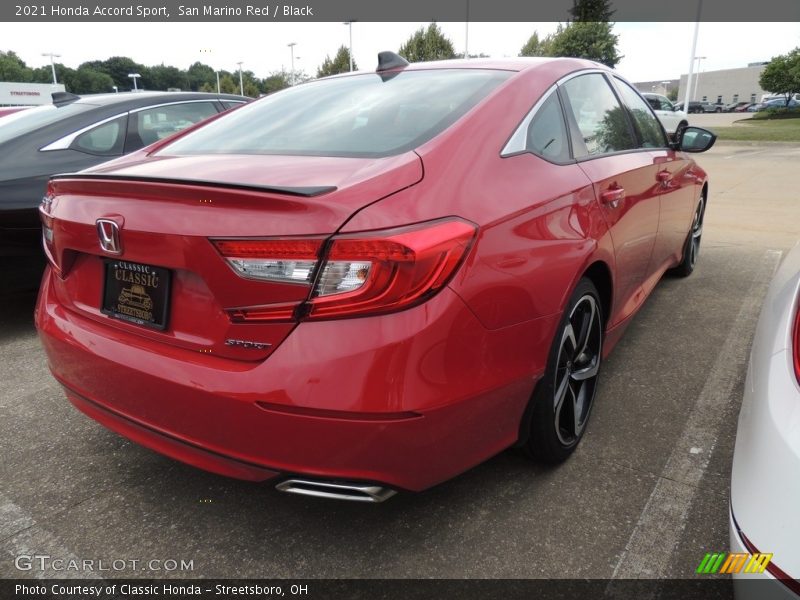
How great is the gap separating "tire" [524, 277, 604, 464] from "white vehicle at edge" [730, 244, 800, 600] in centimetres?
65

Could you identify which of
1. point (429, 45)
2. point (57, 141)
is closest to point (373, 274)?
point (57, 141)

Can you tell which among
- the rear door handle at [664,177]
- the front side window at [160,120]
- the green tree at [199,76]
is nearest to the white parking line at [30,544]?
the front side window at [160,120]

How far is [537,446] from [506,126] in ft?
3.76

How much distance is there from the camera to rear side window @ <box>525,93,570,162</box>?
2.15 meters

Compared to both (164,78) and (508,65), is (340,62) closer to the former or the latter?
(508,65)

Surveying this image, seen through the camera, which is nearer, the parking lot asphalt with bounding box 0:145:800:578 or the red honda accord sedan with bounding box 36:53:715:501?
the red honda accord sedan with bounding box 36:53:715:501

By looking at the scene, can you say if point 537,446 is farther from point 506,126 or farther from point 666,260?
point 666,260

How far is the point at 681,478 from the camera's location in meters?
2.27

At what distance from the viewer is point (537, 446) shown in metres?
2.21

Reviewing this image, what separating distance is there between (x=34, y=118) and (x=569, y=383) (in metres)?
4.15

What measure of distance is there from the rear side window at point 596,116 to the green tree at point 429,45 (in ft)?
149

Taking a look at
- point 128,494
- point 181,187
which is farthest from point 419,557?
point 181,187

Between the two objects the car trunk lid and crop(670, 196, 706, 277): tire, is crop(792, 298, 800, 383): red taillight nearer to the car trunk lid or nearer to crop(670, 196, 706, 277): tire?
the car trunk lid

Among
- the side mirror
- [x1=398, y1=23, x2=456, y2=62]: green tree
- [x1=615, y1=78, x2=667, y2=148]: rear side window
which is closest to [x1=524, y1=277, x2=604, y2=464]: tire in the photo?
[x1=615, y1=78, x2=667, y2=148]: rear side window
